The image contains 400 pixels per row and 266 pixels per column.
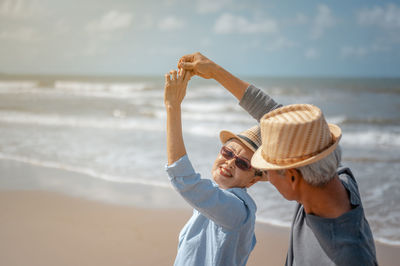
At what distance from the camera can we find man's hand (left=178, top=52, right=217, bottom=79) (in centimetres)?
193

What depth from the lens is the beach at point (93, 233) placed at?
12.4 feet

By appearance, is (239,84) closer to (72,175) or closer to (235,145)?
(235,145)

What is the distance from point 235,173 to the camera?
6.14ft

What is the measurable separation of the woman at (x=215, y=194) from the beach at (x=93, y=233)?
7.03ft

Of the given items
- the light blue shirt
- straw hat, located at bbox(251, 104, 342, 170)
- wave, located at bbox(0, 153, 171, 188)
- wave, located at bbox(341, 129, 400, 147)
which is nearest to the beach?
wave, located at bbox(0, 153, 171, 188)

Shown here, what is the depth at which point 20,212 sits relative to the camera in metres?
4.84

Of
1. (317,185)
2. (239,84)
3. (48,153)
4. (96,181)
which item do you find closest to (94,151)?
(48,153)

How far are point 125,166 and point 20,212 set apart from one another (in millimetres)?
2432

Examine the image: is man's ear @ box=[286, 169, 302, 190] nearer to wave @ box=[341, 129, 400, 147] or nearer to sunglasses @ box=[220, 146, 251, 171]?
sunglasses @ box=[220, 146, 251, 171]

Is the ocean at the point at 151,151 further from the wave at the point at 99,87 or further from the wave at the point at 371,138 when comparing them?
the wave at the point at 99,87

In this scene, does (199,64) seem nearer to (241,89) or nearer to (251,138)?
(241,89)

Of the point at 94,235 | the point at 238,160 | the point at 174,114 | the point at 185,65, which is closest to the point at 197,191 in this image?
the point at 174,114

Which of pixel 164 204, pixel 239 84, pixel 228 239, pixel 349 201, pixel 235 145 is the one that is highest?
pixel 239 84

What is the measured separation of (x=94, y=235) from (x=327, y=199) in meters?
3.57
